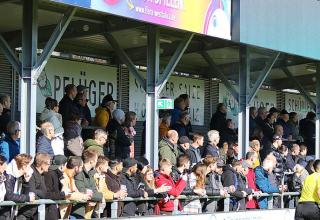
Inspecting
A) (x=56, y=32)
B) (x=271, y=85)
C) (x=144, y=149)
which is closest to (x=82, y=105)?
(x=144, y=149)

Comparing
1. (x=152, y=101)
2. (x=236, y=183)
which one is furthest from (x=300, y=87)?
(x=152, y=101)

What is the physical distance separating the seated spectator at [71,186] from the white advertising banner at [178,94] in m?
7.39

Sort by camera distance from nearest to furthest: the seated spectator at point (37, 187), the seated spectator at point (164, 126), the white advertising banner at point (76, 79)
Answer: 1. the seated spectator at point (37, 187)
2. the seated spectator at point (164, 126)
3. the white advertising banner at point (76, 79)

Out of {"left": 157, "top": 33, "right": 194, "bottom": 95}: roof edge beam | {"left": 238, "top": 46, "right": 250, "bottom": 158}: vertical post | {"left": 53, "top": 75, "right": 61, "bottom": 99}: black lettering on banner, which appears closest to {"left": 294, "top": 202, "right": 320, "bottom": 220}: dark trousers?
{"left": 238, "top": 46, "right": 250, "bottom": 158}: vertical post

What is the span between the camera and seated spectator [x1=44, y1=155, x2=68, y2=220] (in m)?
11.6

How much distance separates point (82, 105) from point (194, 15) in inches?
97.6

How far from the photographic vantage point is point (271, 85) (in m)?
24.9

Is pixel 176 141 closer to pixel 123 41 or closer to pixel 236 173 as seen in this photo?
pixel 236 173

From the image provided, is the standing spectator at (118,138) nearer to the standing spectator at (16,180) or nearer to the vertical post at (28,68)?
the vertical post at (28,68)

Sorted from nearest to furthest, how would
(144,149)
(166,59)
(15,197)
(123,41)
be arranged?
(15,197) → (144,149) → (123,41) → (166,59)

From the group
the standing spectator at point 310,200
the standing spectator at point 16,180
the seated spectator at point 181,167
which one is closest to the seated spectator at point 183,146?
the seated spectator at point 181,167

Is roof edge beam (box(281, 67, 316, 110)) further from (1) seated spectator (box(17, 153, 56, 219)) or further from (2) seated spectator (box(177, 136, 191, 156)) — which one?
(1) seated spectator (box(17, 153, 56, 219))

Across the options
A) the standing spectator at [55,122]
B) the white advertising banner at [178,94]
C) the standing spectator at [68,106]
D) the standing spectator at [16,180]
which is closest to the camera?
the standing spectator at [16,180]

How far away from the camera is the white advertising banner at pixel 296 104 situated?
2588 cm
